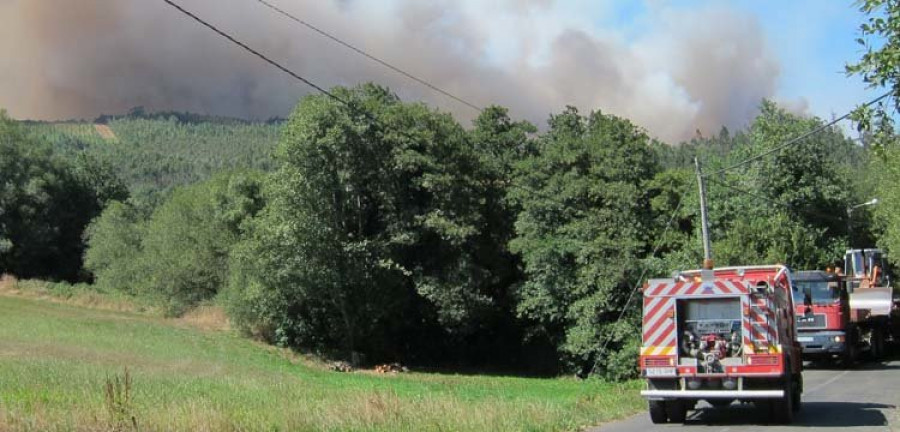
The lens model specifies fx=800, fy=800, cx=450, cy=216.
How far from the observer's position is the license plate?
1428cm

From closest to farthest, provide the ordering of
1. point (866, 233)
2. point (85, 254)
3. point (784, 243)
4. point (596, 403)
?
1. point (596, 403)
2. point (784, 243)
3. point (866, 233)
4. point (85, 254)

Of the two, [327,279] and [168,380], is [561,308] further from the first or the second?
[168,380]

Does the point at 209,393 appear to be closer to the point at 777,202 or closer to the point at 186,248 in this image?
the point at 777,202

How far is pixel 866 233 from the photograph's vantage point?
56688 millimetres

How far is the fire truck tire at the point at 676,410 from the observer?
1466cm

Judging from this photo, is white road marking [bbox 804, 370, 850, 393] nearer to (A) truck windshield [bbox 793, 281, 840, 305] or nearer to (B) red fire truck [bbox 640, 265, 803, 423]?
(A) truck windshield [bbox 793, 281, 840, 305]

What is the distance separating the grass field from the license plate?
145cm

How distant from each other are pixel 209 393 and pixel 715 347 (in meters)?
12.6

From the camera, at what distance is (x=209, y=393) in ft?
66.9

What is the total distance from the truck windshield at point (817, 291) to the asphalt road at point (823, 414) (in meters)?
6.09

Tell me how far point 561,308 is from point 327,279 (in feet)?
39.6

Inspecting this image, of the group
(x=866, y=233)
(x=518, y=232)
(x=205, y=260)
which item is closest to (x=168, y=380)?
(x=518, y=232)

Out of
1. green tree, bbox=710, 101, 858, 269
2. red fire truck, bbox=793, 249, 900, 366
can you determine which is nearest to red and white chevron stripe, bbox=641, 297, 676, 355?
red fire truck, bbox=793, 249, 900, 366

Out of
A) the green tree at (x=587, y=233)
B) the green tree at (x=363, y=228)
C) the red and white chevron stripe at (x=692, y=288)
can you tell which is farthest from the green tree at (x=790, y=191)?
the red and white chevron stripe at (x=692, y=288)
